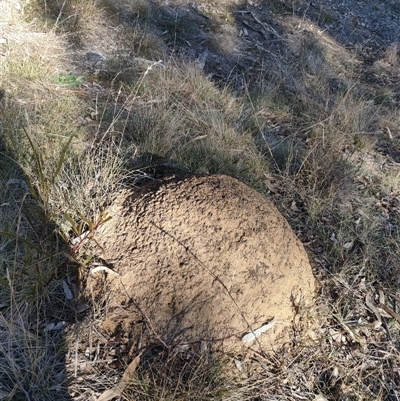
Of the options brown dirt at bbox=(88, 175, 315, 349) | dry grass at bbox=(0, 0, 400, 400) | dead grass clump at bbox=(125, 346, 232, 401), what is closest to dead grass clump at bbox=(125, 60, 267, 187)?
dry grass at bbox=(0, 0, 400, 400)

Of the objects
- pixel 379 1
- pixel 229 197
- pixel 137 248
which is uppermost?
pixel 379 1

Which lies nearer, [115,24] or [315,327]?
[315,327]

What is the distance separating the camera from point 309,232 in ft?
9.10

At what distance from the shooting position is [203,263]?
1984 millimetres

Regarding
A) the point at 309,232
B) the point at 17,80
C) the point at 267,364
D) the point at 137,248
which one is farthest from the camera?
the point at 17,80

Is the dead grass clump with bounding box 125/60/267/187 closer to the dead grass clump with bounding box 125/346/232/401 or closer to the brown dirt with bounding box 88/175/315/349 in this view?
the brown dirt with bounding box 88/175/315/349

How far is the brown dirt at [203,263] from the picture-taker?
6.21ft

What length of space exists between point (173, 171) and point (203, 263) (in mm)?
797

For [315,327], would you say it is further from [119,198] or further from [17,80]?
[17,80]

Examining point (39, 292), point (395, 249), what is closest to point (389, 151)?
point (395, 249)

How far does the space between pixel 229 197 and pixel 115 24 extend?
11.5 feet

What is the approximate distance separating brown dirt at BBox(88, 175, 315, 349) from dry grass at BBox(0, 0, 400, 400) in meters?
0.11

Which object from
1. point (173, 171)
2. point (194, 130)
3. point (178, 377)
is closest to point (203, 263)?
point (178, 377)

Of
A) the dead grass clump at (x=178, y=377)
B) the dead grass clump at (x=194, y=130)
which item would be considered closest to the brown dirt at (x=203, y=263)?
the dead grass clump at (x=178, y=377)
